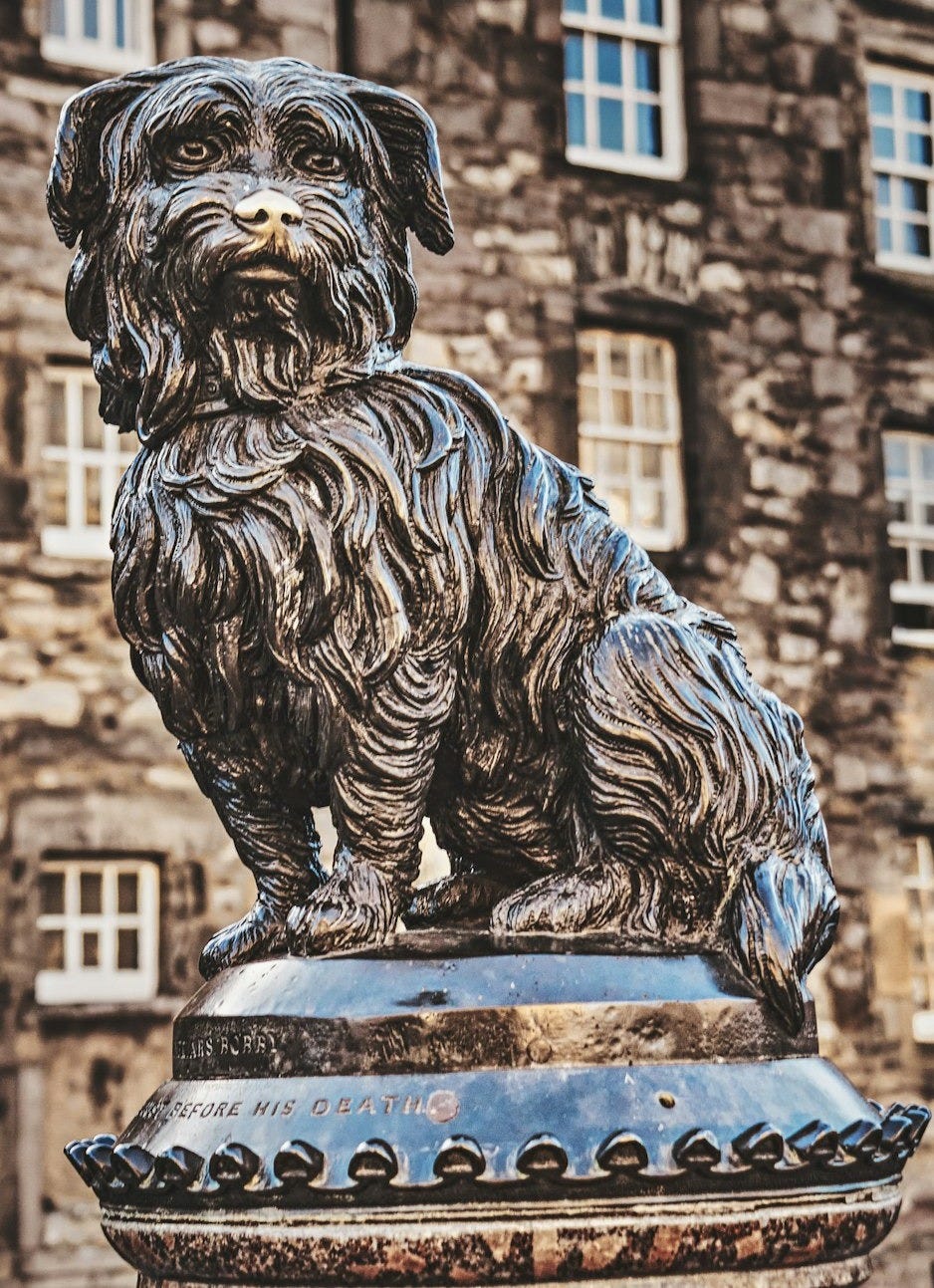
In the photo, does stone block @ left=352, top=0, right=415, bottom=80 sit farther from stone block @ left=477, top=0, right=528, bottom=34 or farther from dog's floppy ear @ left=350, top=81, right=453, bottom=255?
dog's floppy ear @ left=350, top=81, right=453, bottom=255

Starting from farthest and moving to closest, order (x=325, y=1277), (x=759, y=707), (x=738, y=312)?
1. (x=738, y=312)
2. (x=759, y=707)
3. (x=325, y=1277)

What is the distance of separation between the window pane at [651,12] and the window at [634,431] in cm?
241

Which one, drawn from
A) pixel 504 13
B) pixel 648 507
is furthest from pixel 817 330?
pixel 504 13

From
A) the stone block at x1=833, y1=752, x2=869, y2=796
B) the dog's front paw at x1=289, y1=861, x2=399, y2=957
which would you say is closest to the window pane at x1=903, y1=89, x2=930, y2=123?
the stone block at x1=833, y1=752, x2=869, y2=796

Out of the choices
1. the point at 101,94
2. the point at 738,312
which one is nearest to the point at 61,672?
the point at 738,312

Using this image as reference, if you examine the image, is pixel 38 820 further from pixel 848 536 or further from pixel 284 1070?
pixel 284 1070

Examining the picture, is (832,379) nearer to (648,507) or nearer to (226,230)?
(648,507)

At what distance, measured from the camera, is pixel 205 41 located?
1220cm

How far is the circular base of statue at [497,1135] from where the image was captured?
91.0 inches

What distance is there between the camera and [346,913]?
2.60 metres

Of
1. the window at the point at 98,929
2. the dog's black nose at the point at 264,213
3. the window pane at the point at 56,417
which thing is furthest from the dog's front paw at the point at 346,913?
the window pane at the point at 56,417

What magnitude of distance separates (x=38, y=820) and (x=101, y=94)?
28.5 feet

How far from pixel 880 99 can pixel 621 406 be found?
3806 millimetres

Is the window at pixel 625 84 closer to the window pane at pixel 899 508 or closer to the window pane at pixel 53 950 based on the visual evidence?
the window pane at pixel 899 508
